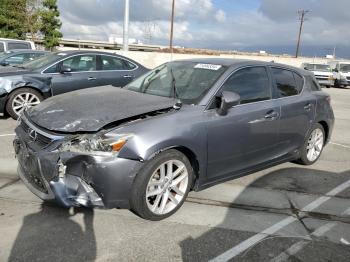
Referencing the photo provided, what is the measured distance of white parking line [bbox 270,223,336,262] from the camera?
340cm

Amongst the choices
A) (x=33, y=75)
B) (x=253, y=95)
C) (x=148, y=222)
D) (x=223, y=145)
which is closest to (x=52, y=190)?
(x=148, y=222)

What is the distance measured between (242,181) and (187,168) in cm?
147

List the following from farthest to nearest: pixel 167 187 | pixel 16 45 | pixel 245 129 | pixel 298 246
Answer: pixel 16 45 < pixel 245 129 < pixel 167 187 < pixel 298 246

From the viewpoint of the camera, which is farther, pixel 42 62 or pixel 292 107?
pixel 42 62

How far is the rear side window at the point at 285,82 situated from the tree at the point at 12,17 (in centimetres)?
3780

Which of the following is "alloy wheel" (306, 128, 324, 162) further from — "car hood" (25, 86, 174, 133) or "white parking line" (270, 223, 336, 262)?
"car hood" (25, 86, 174, 133)

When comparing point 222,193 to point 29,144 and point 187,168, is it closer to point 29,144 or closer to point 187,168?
point 187,168

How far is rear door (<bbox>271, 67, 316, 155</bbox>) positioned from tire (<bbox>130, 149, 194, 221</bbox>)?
1.76m

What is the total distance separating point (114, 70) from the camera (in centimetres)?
923

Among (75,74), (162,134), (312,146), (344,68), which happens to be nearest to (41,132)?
(162,134)

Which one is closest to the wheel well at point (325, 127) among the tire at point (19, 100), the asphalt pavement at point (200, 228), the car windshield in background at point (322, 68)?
the asphalt pavement at point (200, 228)

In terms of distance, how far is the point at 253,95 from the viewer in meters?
4.87

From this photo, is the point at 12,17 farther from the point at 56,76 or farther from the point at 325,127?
the point at 325,127

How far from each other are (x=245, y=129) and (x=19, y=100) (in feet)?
17.6
